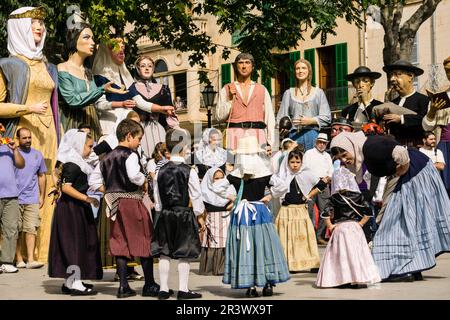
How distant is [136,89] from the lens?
45.8 ft

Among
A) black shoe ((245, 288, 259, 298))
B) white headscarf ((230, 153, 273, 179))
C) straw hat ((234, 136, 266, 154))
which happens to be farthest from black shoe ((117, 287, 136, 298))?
straw hat ((234, 136, 266, 154))

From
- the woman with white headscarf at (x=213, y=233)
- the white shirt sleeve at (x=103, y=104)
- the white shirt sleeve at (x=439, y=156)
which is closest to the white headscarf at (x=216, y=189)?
the woman with white headscarf at (x=213, y=233)

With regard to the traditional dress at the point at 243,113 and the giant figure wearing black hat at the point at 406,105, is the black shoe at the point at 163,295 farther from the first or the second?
the giant figure wearing black hat at the point at 406,105

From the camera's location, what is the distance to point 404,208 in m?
11.6

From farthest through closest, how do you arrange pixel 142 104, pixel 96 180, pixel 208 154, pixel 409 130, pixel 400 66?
pixel 208 154
pixel 142 104
pixel 400 66
pixel 409 130
pixel 96 180

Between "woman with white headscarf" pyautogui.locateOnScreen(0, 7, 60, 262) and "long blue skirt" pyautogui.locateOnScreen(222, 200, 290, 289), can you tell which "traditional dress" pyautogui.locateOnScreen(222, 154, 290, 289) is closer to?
"long blue skirt" pyautogui.locateOnScreen(222, 200, 290, 289)

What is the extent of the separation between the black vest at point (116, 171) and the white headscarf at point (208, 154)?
15.2ft

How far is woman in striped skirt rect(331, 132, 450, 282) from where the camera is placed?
1141 cm

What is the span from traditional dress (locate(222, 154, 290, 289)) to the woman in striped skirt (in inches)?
A: 47.3

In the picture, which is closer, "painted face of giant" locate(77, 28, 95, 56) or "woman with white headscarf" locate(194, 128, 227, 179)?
"painted face of giant" locate(77, 28, 95, 56)

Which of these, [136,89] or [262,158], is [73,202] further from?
[136,89]

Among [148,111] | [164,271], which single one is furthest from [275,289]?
[148,111]

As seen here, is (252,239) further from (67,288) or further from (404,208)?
(67,288)

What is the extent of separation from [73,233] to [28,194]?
3.04 metres
